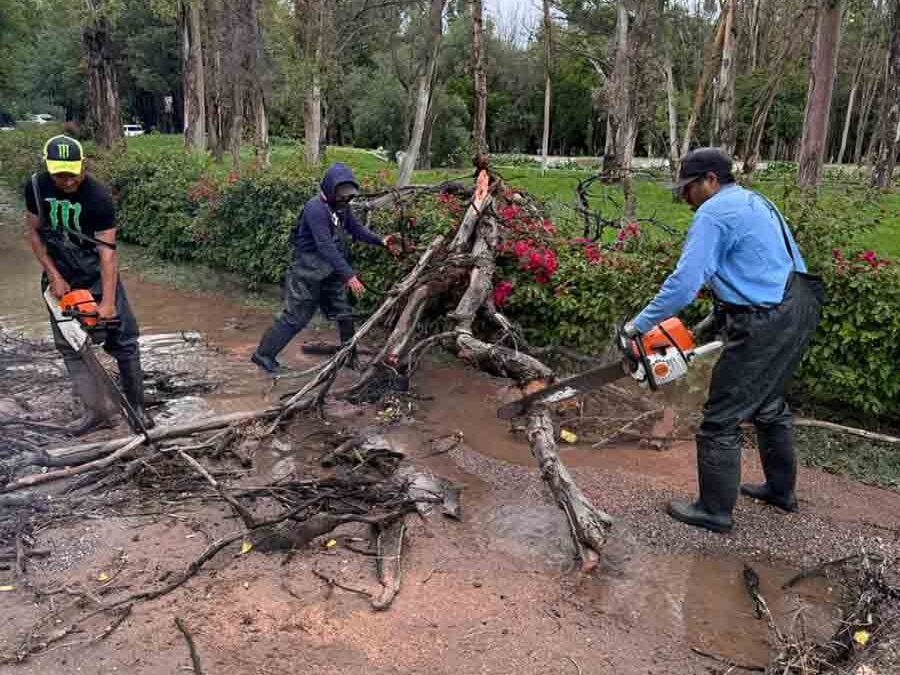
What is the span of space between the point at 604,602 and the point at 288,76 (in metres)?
15.6

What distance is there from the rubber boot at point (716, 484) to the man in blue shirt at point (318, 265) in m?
3.27

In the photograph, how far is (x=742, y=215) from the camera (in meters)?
3.92

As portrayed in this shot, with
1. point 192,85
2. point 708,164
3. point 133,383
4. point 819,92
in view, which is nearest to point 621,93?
point 819,92

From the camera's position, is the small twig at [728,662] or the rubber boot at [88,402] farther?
the rubber boot at [88,402]

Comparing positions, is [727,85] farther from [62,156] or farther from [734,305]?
[62,156]

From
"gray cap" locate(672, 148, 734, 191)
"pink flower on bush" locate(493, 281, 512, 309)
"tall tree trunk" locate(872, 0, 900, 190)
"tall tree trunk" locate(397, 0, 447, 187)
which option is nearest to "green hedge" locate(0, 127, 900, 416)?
"pink flower on bush" locate(493, 281, 512, 309)

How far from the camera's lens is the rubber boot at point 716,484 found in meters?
4.12

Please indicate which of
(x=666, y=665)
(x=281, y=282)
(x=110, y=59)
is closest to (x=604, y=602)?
(x=666, y=665)

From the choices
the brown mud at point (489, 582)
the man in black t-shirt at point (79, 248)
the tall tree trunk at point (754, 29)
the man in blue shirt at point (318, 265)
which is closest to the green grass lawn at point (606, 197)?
the man in blue shirt at point (318, 265)

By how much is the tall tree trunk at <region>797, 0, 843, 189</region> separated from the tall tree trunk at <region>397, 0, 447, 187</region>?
603 centimetres

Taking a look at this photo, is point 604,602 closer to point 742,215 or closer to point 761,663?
point 761,663

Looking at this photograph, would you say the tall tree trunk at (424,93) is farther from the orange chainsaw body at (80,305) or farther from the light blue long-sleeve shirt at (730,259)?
the light blue long-sleeve shirt at (730,259)

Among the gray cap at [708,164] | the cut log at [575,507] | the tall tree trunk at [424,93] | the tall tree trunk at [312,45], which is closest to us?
the cut log at [575,507]

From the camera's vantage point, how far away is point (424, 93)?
43.1ft
